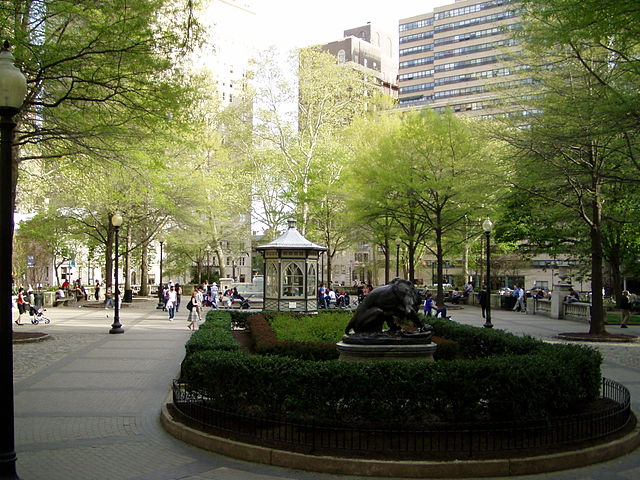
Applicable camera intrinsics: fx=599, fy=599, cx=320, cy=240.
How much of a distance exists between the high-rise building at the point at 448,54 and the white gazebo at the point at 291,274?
68.7 m

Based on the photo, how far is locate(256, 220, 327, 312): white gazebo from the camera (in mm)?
24984

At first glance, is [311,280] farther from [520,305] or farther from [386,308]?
[520,305]

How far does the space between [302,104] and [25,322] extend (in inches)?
1085

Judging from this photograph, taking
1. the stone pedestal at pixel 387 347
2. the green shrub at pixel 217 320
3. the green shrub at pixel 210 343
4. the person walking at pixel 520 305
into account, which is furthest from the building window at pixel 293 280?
the person walking at pixel 520 305

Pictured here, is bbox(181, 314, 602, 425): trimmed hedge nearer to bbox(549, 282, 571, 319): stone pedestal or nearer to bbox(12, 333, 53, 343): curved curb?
bbox(12, 333, 53, 343): curved curb

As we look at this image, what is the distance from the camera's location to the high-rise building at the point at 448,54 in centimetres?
9231

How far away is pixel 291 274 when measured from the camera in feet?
83.0

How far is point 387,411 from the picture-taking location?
8094 millimetres

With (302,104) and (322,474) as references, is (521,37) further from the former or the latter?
(302,104)

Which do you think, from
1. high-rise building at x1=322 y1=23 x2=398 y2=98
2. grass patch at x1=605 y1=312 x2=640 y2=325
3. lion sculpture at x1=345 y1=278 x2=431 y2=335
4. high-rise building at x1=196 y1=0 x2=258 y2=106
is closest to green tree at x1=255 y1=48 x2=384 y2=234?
high-rise building at x1=196 y1=0 x2=258 y2=106

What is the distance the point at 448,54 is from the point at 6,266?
98.6m

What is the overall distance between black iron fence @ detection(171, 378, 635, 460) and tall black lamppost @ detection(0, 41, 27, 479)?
2944mm

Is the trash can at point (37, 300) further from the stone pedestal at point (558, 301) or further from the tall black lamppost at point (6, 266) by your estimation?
the stone pedestal at point (558, 301)

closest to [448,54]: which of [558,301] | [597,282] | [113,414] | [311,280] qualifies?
[558,301]
